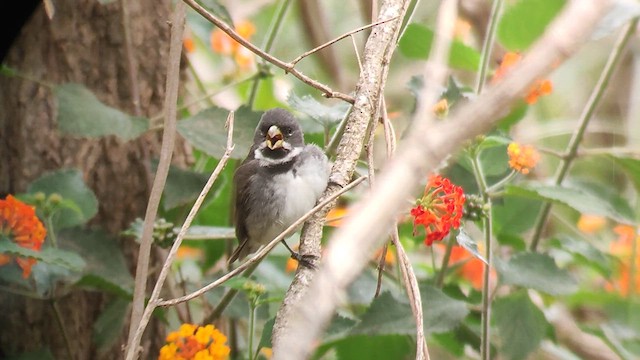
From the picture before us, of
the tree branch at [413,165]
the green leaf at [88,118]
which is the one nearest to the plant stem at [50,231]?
the green leaf at [88,118]

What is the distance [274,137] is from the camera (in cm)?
216

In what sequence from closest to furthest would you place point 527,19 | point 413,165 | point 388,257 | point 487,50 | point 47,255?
point 413,165
point 47,255
point 487,50
point 527,19
point 388,257

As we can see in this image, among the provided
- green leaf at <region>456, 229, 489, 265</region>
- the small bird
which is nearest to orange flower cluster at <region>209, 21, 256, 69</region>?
the small bird

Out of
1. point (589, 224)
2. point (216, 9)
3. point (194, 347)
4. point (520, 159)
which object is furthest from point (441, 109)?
point (589, 224)

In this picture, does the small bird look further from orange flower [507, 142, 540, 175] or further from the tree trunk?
orange flower [507, 142, 540, 175]

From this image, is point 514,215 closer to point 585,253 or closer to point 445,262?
point 585,253

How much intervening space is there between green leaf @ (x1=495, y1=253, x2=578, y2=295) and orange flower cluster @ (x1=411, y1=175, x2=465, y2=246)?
383mm

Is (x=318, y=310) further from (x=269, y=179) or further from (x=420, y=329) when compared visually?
(x=269, y=179)

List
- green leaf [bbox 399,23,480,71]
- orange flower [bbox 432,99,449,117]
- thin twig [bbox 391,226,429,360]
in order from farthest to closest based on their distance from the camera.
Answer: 1. green leaf [bbox 399,23,480,71]
2. orange flower [bbox 432,99,449,117]
3. thin twig [bbox 391,226,429,360]

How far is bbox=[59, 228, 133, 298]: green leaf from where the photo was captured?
201 centimetres

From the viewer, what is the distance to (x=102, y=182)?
7.42ft

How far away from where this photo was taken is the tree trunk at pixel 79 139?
2211 mm

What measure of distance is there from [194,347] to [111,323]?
21.6 inches

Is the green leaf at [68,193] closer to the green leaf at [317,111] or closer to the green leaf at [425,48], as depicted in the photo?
the green leaf at [317,111]
